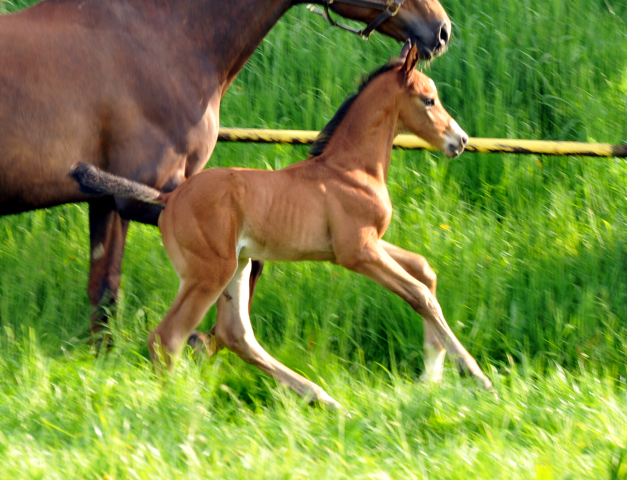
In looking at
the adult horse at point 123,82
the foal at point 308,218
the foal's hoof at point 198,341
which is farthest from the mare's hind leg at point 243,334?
the adult horse at point 123,82

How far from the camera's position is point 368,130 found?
343 cm

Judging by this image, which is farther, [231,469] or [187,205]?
[187,205]

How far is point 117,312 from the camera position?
3850mm

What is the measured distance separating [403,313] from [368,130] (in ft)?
3.52

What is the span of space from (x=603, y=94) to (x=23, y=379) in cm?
452

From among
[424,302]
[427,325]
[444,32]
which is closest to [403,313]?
[427,325]

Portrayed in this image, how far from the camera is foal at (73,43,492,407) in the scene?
3.20 m

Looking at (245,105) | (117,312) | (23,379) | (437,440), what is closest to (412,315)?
(437,440)

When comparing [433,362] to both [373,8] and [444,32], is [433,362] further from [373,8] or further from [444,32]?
[373,8]

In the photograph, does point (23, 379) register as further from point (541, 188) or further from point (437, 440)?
point (541, 188)

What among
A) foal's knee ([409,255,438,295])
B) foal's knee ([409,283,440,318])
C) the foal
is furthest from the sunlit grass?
foal's knee ([409,255,438,295])

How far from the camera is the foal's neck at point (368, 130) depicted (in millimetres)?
3410

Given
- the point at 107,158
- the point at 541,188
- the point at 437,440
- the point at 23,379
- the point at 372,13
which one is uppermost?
the point at 372,13

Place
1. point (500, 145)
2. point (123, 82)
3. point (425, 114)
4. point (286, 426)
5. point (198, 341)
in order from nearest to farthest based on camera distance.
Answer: point (286, 426) → point (425, 114) → point (123, 82) → point (198, 341) → point (500, 145)
